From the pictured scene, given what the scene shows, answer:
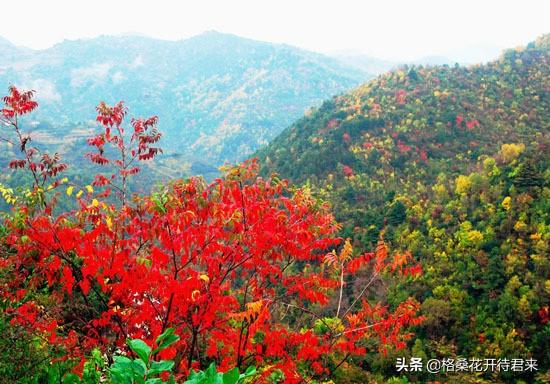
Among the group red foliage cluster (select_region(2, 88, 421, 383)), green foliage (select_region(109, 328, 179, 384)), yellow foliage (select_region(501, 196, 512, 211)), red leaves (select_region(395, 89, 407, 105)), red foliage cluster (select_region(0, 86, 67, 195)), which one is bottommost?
yellow foliage (select_region(501, 196, 512, 211))

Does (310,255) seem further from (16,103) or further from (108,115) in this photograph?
(16,103)

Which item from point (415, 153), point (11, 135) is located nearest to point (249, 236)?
point (415, 153)

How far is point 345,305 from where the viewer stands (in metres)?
A: 27.9

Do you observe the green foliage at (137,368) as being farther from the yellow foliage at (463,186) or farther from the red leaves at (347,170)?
the red leaves at (347,170)

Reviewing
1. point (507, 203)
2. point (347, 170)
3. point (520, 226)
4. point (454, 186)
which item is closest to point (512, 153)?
point (454, 186)

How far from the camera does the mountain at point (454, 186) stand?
20547mm

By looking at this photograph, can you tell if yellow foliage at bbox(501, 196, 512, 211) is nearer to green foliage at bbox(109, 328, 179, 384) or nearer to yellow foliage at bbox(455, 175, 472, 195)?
yellow foliage at bbox(455, 175, 472, 195)

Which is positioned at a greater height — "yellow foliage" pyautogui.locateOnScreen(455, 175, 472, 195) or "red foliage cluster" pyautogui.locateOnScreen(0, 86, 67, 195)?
"red foliage cluster" pyautogui.locateOnScreen(0, 86, 67, 195)

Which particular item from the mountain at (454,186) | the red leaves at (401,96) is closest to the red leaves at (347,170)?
the mountain at (454,186)

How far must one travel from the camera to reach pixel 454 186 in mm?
36062

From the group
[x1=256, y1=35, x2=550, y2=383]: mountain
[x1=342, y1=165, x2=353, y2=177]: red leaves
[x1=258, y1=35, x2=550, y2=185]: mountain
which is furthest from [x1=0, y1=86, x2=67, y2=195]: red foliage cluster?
[x1=342, y1=165, x2=353, y2=177]: red leaves

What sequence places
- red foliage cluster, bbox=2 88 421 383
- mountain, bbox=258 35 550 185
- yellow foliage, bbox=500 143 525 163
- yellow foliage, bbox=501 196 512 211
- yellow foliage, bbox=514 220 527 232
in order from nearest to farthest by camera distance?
1. red foliage cluster, bbox=2 88 421 383
2. yellow foliage, bbox=514 220 527 232
3. yellow foliage, bbox=501 196 512 211
4. yellow foliage, bbox=500 143 525 163
5. mountain, bbox=258 35 550 185

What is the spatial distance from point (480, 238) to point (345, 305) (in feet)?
31.1

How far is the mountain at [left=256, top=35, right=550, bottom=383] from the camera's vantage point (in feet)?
67.4
